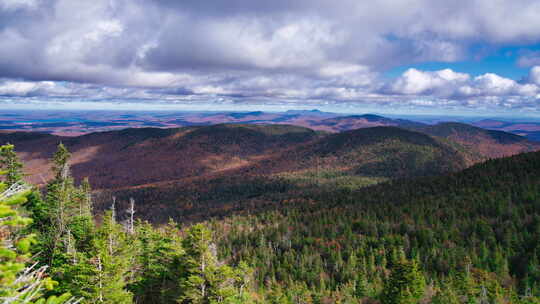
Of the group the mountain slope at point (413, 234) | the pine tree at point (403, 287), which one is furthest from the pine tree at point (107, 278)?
the mountain slope at point (413, 234)

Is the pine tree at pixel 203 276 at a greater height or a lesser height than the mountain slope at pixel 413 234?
greater

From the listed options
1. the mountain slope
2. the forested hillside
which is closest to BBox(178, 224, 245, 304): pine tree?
the forested hillside

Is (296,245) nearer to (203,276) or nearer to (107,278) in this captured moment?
(203,276)

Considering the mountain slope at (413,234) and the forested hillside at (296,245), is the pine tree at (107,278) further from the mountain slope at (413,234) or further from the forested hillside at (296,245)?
the mountain slope at (413,234)

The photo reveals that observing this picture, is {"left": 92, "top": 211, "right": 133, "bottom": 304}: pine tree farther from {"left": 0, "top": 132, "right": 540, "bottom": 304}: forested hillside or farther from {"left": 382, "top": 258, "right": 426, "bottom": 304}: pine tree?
{"left": 382, "top": 258, "right": 426, "bottom": 304}: pine tree

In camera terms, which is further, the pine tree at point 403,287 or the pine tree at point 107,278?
the pine tree at point 403,287

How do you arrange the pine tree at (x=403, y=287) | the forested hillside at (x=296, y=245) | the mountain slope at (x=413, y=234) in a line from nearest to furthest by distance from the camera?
the forested hillside at (x=296, y=245), the pine tree at (x=403, y=287), the mountain slope at (x=413, y=234)

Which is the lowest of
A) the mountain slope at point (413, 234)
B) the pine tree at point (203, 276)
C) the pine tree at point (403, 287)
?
the mountain slope at point (413, 234)

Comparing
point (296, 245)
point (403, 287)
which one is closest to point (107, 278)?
point (403, 287)

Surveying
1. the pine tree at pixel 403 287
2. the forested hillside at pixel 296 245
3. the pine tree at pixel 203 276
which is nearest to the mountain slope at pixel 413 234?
the forested hillside at pixel 296 245

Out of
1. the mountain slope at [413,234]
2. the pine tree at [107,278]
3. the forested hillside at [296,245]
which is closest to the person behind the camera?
the pine tree at [107,278]

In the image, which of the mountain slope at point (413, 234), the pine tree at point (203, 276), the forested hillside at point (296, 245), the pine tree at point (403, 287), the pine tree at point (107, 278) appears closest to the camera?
the pine tree at point (107, 278)
